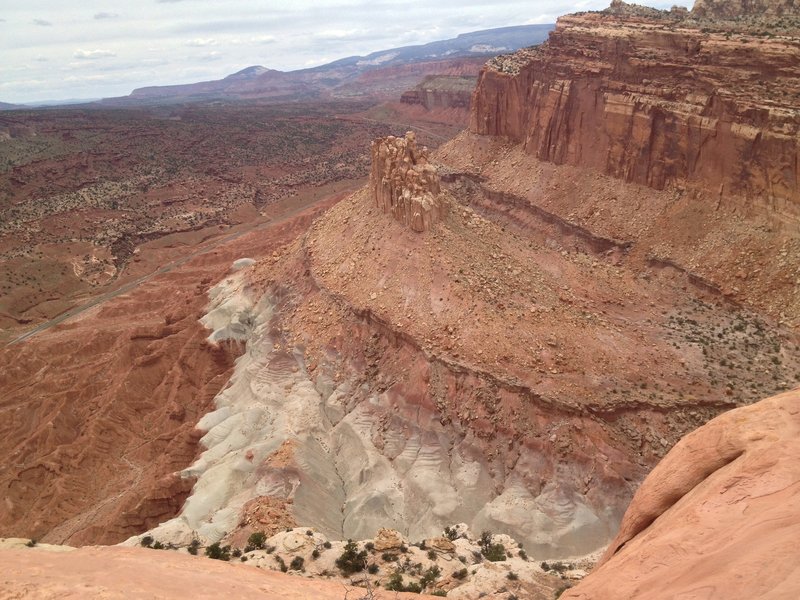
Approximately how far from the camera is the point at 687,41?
150 feet

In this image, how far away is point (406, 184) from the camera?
38.4m

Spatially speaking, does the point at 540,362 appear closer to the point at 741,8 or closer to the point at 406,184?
the point at 406,184

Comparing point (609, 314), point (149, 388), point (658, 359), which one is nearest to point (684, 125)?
point (609, 314)

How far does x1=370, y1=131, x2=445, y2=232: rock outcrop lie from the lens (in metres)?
36.7

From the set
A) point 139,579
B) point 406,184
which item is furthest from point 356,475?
point 406,184

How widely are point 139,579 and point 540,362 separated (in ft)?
69.2

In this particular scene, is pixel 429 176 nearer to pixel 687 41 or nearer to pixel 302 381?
pixel 302 381

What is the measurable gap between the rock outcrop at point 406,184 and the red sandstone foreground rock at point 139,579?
25.0m

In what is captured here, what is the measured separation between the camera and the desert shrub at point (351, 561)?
67.6ft

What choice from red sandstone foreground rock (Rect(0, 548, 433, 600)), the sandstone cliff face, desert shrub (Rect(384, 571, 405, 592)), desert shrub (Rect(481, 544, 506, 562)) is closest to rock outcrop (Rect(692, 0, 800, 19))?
the sandstone cliff face

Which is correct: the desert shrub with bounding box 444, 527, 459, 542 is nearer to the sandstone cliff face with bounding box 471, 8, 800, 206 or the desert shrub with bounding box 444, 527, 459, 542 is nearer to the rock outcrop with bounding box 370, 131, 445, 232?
the rock outcrop with bounding box 370, 131, 445, 232

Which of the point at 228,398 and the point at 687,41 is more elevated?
the point at 687,41

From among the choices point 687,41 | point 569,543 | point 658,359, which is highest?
point 687,41

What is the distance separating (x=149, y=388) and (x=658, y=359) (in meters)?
36.6
